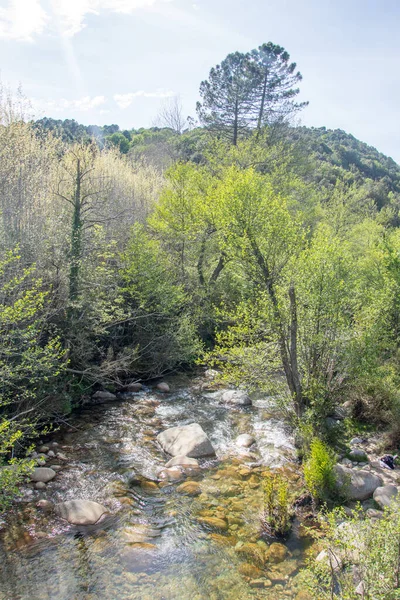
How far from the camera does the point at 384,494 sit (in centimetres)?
660

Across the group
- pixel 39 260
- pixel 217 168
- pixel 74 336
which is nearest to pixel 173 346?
pixel 74 336

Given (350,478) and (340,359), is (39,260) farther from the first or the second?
(350,478)

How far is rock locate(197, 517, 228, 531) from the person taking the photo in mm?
6160

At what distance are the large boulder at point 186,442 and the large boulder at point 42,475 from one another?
94.4 inches

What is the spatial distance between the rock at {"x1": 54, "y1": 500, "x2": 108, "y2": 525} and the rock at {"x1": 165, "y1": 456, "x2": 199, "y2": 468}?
1820mm

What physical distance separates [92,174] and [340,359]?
1366 centimetres

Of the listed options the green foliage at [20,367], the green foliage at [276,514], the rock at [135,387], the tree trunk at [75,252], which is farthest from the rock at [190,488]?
the tree trunk at [75,252]

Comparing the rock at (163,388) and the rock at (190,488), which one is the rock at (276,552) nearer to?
the rock at (190,488)

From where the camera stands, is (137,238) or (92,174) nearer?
(137,238)

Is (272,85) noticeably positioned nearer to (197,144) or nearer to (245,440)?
(197,144)

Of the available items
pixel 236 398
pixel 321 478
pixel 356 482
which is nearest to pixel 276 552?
pixel 321 478

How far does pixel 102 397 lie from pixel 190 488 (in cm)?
468

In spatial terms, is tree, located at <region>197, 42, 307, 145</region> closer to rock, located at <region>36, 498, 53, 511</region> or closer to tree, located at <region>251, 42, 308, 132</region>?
tree, located at <region>251, 42, 308, 132</region>

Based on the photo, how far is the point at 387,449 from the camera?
827cm
